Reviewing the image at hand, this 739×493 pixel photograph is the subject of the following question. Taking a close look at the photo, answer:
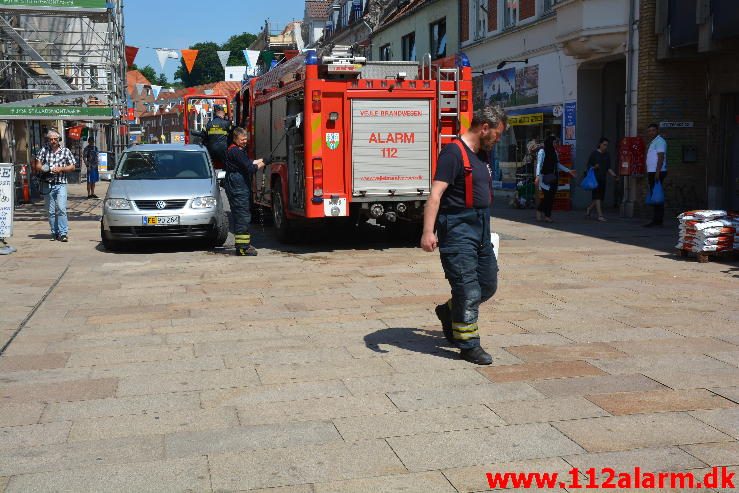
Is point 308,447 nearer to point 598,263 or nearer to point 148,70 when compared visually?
point 598,263

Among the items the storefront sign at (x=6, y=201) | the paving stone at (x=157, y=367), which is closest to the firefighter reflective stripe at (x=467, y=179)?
the paving stone at (x=157, y=367)

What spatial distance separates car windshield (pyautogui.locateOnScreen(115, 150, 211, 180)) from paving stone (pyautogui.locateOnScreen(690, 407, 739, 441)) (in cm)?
1034

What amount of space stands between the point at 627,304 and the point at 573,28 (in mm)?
12202

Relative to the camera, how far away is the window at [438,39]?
3059 centimetres

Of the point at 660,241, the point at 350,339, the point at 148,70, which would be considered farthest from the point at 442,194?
the point at 148,70

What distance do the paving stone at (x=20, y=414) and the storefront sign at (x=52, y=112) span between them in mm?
15278

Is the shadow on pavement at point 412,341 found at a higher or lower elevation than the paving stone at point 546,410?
higher

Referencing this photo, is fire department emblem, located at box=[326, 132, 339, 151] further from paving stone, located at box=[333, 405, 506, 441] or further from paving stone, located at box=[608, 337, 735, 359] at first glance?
paving stone, located at box=[333, 405, 506, 441]

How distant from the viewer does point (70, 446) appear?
4.48 m

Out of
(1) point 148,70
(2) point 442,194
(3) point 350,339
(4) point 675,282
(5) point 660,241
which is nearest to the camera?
(2) point 442,194

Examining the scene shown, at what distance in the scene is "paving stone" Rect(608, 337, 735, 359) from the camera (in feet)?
20.8

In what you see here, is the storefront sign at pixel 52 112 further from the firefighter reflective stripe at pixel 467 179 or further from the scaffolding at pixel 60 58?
the firefighter reflective stripe at pixel 467 179

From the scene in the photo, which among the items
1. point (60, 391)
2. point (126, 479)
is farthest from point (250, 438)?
point (60, 391)

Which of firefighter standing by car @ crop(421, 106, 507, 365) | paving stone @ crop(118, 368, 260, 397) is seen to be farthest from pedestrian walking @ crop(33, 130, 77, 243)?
firefighter standing by car @ crop(421, 106, 507, 365)
